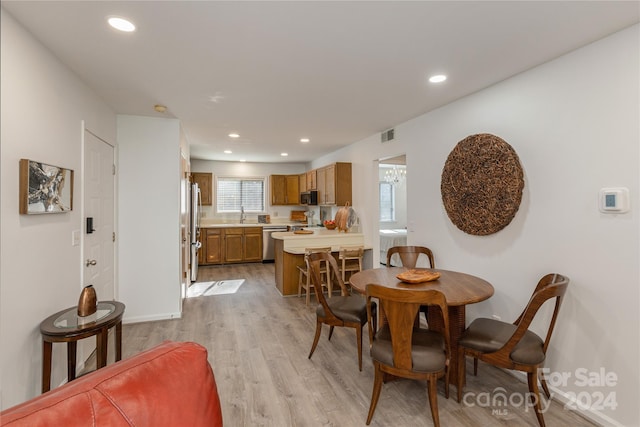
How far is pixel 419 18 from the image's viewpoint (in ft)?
5.93

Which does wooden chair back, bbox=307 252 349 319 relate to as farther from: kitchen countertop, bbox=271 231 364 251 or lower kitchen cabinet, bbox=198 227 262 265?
lower kitchen cabinet, bbox=198 227 262 265

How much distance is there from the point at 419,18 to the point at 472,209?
1790mm

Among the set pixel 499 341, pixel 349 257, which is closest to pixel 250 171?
pixel 349 257

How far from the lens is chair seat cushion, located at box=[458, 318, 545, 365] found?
6.50 feet

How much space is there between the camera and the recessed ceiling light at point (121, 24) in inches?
71.2

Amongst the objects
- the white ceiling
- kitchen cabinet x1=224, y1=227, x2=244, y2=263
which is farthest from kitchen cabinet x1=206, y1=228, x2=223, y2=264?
the white ceiling

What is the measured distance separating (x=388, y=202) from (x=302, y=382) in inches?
283

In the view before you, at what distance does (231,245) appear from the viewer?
23.9 feet

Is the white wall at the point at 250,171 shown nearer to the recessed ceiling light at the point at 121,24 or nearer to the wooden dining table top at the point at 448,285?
the wooden dining table top at the point at 448,285

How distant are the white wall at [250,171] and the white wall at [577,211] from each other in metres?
5.69

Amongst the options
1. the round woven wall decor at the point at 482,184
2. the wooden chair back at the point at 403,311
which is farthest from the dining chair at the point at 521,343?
the round woven wall decor at the point at 482,184

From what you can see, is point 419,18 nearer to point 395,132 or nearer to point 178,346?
point 178,346

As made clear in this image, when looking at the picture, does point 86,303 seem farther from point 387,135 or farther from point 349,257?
point 387,135

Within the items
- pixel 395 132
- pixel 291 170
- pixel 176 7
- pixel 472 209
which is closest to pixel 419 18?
pixel 176 7
